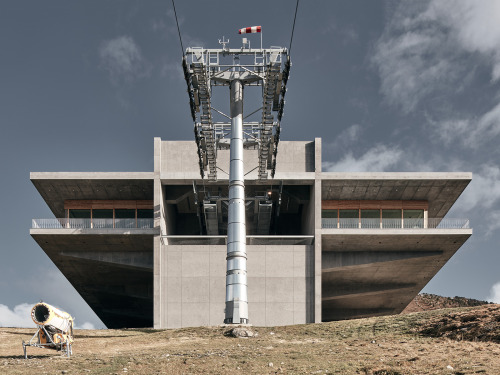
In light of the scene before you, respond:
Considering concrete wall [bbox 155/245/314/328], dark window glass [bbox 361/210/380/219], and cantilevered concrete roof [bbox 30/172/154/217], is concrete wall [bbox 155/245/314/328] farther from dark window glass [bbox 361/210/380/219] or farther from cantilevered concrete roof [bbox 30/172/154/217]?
dark window glass [bbox 361/210/380/219]

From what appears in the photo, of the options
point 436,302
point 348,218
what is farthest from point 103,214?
point 436,302

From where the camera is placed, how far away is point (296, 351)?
2748 centimetres

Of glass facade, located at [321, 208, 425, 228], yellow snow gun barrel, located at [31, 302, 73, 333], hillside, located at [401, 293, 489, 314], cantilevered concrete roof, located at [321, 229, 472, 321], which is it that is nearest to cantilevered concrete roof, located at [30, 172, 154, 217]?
cantilevered concrete roof, located at [321, 229, 472, 321]

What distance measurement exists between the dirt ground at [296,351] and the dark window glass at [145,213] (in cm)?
1804

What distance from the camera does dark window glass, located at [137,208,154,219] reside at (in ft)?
183

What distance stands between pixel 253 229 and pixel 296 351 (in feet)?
102

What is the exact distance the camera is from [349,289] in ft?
197

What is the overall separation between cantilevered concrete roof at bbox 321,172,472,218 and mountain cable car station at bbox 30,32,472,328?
9 cm

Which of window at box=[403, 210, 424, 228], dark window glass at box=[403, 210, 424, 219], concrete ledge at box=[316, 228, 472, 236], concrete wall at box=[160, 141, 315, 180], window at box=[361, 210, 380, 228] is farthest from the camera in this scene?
dark window glass at box=[403, 210, 424, 219]

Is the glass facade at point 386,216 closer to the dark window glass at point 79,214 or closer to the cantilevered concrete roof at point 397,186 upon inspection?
the cantilevered concrete roof at point 397,186

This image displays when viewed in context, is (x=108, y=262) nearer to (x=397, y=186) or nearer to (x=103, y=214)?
(x=103, y=214)

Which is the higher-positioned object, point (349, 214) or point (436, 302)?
point (349, 214)

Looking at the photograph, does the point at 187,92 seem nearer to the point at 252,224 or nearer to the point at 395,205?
the point at 252,224

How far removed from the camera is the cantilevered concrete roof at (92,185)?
170ft
